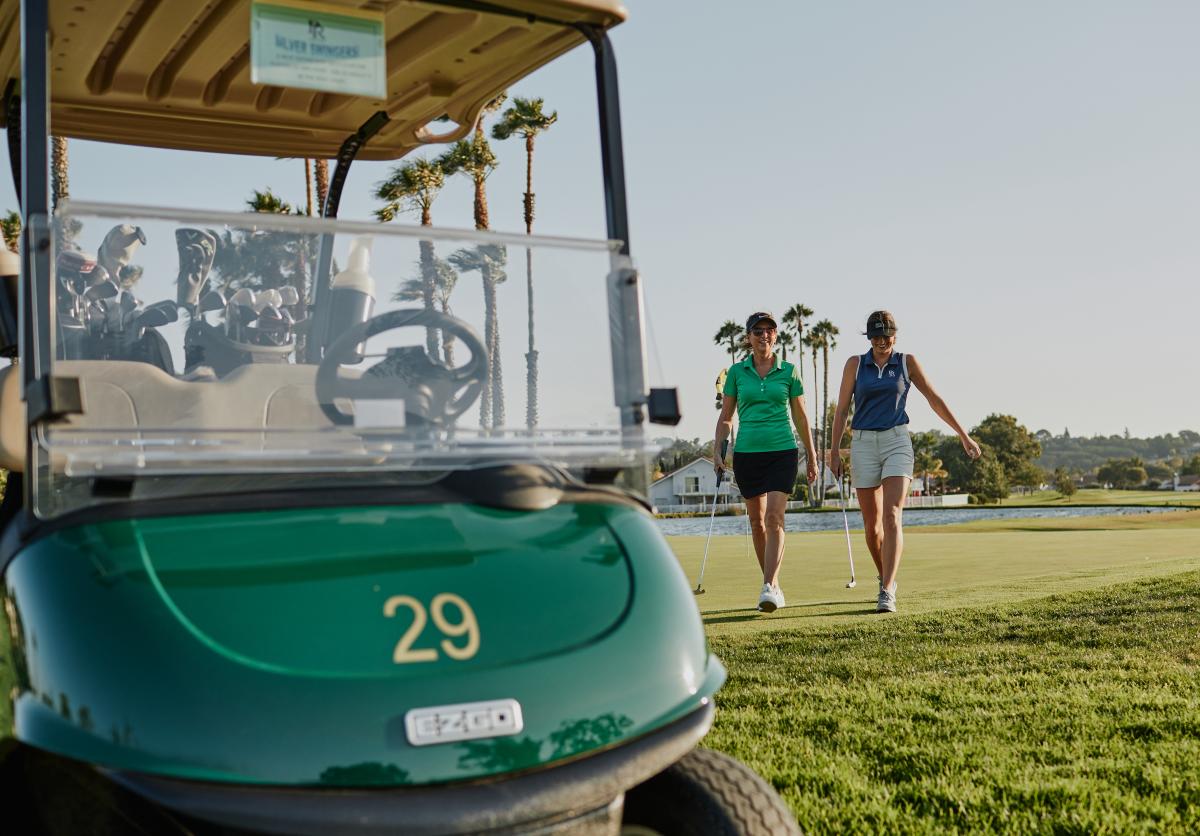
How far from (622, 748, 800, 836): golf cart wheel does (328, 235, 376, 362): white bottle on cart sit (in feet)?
4.24

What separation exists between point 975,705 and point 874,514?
3.15 metres

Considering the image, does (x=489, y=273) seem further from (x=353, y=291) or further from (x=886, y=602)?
(x=886, y=602)

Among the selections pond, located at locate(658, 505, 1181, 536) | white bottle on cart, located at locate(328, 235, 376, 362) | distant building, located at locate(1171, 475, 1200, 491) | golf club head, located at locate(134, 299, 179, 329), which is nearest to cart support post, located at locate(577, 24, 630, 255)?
white bottle on cart, located at locate(328, 235, 376, 362)

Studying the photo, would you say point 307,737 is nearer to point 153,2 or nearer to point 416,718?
point 416,718

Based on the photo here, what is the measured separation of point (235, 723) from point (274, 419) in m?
0.95

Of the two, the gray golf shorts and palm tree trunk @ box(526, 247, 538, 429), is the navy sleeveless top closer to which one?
the gray golf shorts

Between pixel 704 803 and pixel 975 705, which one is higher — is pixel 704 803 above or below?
above

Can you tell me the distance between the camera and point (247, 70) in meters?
3.84

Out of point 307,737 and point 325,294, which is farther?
point 325,294

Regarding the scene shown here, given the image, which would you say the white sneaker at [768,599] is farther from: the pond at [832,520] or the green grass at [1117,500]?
the green grass at [1117,500]

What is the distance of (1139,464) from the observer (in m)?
142

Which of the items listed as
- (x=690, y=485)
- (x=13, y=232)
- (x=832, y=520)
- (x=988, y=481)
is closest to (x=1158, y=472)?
(x=988, y=481)

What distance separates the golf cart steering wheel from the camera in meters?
2.73

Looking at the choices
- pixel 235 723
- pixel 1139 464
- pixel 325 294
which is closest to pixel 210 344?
pixel 325 294
